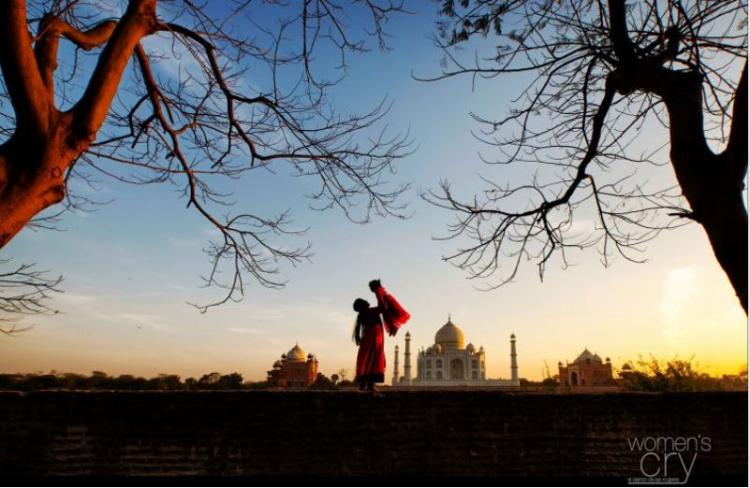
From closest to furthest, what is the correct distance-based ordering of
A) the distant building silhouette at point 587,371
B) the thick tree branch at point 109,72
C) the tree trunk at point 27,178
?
the tree trunk at point 27,178
the thick tree branch at point 109,72
the distant building silhouette at point 587,371

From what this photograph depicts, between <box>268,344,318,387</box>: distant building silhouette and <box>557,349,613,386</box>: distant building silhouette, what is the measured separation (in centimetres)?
2284

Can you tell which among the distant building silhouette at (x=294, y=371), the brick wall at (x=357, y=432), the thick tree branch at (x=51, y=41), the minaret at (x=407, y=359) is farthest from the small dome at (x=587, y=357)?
the thick tree branch at (x=51, y=41)

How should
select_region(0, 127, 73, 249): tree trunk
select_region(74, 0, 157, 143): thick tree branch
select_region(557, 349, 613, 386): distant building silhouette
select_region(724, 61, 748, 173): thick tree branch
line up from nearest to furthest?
1. select_region(0, 127, 73, 249): tree trunk
2. select_region(724, 61, 748, 173): thick tree branch
3. select_region(74, 0, 157, 143): thick tree branch
4. select_region(557, 349, 613, 386): distant building silhouette

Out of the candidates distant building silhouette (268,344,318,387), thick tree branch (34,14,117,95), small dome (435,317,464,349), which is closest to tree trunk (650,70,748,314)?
thick tree branch (34,14,117,95)

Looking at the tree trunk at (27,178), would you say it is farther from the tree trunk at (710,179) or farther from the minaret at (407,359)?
the minaret at (407,359)

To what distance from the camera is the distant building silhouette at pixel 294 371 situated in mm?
44750

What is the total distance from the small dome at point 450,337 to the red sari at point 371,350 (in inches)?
1734

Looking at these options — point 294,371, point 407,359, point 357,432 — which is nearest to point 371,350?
point 357,432

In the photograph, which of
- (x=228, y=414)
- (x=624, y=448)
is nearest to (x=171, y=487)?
(x=228, y=414)

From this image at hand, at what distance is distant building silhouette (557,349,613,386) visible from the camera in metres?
42.9

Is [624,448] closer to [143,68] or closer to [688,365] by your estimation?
[143,68]

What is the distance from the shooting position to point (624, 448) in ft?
17.3

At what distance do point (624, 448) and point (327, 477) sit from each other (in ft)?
9.89

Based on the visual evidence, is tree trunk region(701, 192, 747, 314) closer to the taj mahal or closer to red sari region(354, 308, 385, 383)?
red sari region(354, 308, 385, 383)
